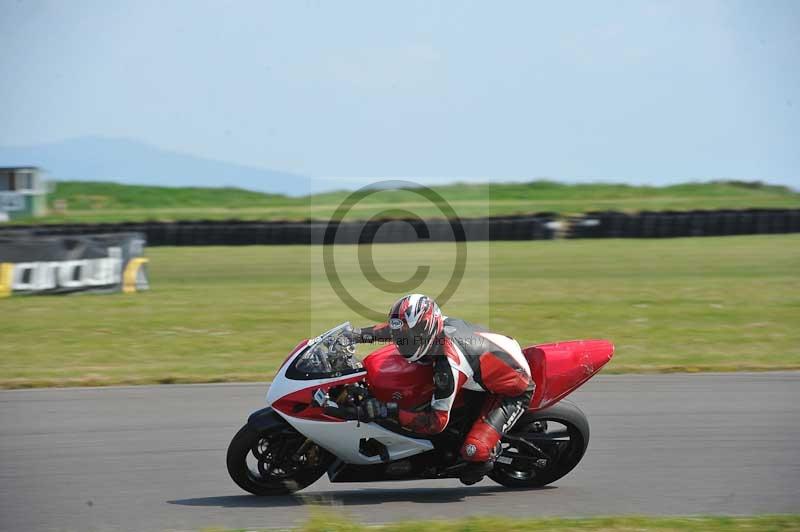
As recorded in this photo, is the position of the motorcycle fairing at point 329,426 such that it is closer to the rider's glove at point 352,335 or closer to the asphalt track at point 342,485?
the rider's glove at point 352,335

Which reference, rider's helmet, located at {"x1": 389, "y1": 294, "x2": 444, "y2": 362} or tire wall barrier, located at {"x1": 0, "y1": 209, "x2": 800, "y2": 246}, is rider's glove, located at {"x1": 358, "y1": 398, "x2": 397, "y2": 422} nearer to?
rider's helmet, located at {"x1": 389, "y1": 294, "x2": 444, "y2": 362}

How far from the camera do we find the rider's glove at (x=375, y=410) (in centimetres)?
594

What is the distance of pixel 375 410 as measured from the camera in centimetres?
595

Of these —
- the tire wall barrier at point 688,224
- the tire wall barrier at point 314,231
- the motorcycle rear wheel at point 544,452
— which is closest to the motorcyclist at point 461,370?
the motorcycle rear wheel at point 544,452

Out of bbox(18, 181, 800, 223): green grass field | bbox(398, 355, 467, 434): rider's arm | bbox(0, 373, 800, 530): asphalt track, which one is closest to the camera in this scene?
bbox(0, 373, 800, 530): asphalt track

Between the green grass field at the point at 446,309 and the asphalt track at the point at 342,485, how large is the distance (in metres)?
1.55

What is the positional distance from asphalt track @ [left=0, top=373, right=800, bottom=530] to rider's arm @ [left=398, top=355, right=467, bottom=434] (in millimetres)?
520

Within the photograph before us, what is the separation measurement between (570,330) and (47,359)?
7571mm

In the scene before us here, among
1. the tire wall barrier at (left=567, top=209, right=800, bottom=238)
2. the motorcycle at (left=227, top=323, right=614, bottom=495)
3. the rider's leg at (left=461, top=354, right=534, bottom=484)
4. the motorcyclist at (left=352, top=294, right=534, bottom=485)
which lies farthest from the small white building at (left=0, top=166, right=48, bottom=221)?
the rider's leg at (left=461, top=354, right=534, bottom=484)

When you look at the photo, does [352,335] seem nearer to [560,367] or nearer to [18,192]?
[560,367]

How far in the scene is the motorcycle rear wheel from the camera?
6.36 metres

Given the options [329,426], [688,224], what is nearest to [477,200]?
[688,224]

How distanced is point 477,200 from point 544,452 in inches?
1462

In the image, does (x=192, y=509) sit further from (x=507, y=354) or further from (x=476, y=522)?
(x=507, y=354)
